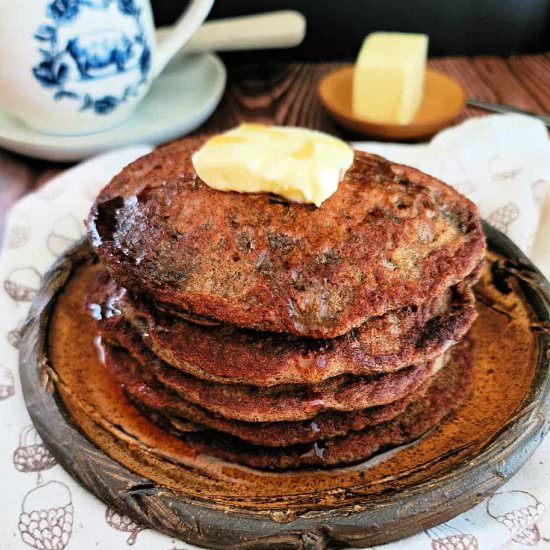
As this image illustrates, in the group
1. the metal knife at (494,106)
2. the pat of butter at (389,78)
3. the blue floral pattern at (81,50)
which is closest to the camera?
the blue floral pattern at (81,50)

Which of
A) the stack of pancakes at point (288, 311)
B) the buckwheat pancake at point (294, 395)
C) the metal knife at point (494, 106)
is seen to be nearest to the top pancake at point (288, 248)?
the stack of pancakes at point (288, 311)

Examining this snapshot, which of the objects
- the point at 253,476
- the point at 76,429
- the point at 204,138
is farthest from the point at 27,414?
the point at 204,138

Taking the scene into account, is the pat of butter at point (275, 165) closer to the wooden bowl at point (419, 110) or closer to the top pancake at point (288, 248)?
the top pancake at point (288, 248)

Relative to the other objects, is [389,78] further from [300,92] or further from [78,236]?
[78,236]

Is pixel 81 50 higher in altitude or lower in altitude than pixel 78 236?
higher

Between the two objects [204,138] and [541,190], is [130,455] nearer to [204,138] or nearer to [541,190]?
[204,138]

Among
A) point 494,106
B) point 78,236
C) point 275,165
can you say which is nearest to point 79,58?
point 78,236

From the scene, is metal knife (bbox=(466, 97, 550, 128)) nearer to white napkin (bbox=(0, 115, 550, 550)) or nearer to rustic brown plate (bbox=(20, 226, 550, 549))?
white napkin (bbox=(0, 115, 550, 550))
